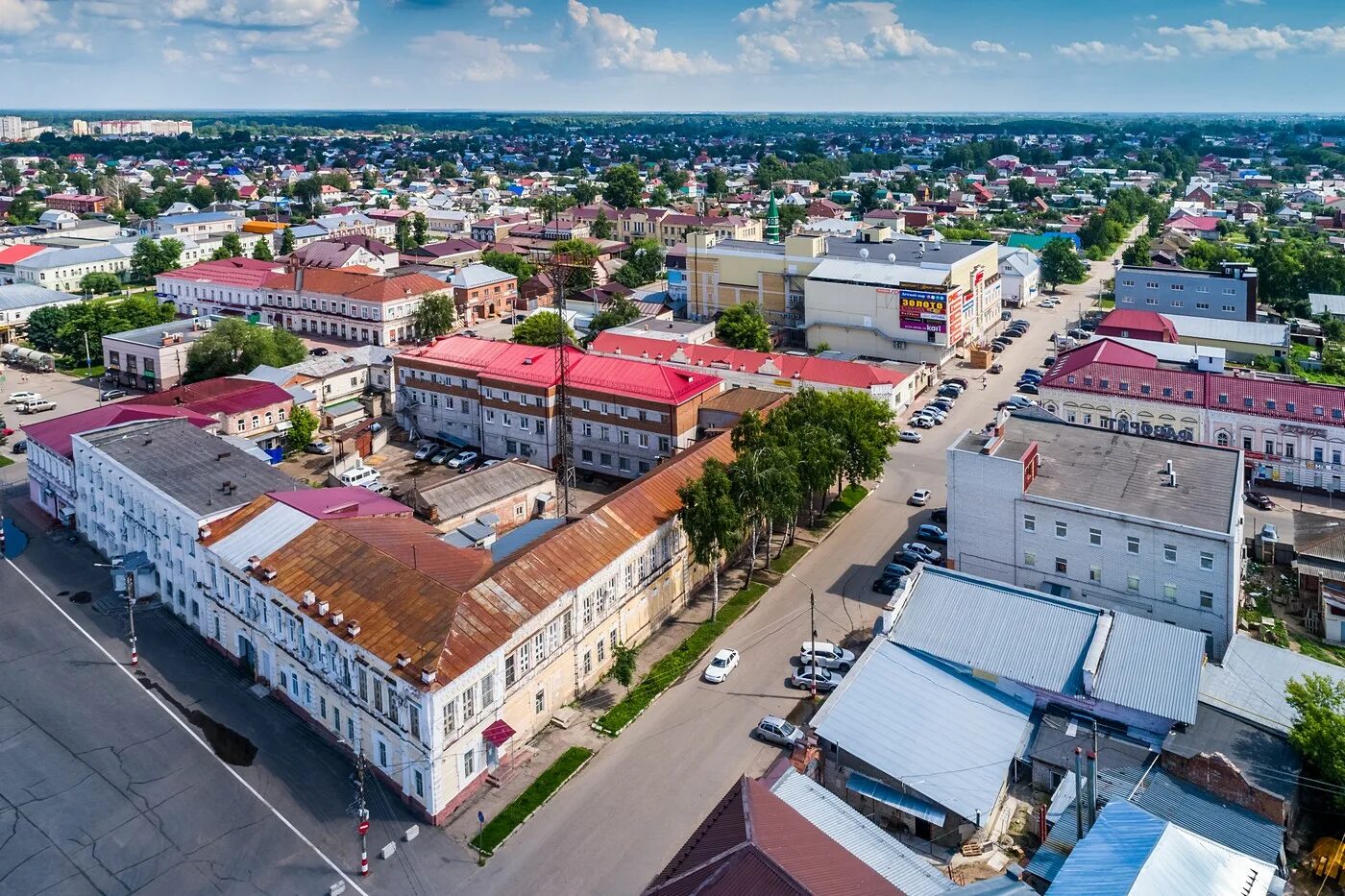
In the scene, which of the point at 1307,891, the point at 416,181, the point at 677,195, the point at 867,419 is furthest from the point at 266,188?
the point at 1307,891

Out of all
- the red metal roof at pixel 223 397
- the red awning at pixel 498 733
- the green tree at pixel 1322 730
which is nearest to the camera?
the green tree at pixel 1322 730

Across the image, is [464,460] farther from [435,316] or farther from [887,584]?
[435,316]

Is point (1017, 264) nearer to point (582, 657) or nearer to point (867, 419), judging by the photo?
point (867, 419)

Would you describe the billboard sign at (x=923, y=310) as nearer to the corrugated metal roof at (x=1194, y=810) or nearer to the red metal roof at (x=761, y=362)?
the red metal roof at (x=761, y=362)

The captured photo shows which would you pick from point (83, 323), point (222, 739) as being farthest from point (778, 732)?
point (83, 323)

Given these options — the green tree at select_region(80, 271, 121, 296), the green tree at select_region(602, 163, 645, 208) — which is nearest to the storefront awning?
the green tree at select_region(80, 271, 121, 296)

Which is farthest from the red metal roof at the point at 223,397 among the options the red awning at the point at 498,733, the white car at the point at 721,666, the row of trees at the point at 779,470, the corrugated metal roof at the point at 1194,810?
the corrugated metal roof at the point at 1194,810
